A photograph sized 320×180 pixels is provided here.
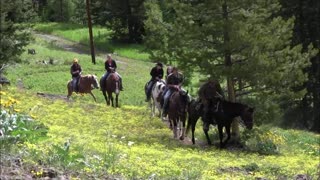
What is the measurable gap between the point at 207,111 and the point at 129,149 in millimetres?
4901

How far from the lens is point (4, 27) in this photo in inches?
1157

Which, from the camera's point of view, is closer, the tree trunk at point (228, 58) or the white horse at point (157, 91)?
the tree trunk at point (228, 58)

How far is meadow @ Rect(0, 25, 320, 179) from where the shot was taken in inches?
312

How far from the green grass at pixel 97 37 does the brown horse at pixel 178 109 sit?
34.7 metres

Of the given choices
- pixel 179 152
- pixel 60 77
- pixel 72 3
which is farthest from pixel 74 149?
pixel 72 3

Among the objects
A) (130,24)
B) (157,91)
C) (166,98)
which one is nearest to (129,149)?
(166,98)

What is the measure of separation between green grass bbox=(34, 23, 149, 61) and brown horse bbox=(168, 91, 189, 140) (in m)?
34.7

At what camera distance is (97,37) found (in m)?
68.9

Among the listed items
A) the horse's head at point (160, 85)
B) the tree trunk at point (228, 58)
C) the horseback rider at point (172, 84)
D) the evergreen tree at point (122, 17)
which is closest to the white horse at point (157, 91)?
the horse's head at point (160, 85)

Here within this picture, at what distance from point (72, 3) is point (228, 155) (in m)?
73.5

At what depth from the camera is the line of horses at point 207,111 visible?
17.2 m

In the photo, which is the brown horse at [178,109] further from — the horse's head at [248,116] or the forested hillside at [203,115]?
the horse's head at [248,116]

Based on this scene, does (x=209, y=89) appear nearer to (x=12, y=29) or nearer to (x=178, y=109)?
(x=178, y=109)

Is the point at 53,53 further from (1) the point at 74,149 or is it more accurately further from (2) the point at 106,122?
(1) the point at 74,149
